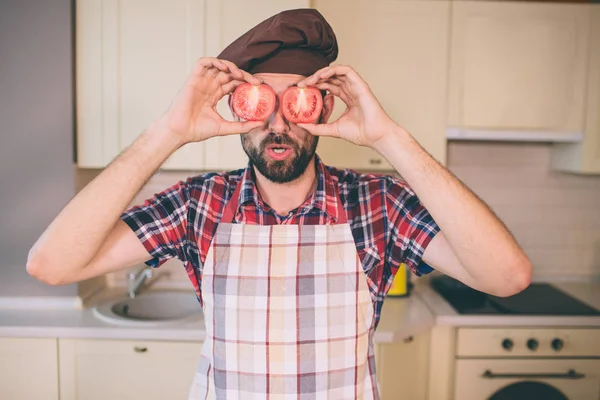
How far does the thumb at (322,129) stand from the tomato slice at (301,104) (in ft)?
0.05

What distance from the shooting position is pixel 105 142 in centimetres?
240

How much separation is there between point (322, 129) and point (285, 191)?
0.72 feet

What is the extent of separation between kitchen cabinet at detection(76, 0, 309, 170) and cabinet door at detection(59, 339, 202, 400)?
2.74ft

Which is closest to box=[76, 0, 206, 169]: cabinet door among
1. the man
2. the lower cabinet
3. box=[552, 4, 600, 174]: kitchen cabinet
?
the lower cabinet

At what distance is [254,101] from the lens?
1300 mm

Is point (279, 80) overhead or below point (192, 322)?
overhead

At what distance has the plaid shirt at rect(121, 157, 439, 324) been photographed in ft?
4.59

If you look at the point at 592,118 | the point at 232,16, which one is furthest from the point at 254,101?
the point at 592,118

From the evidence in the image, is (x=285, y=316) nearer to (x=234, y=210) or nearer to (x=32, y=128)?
(x=234, y=210)

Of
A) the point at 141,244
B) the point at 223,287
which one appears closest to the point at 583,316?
the point at 223,287

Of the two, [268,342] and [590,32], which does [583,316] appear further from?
[268,342]

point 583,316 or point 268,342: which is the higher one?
point 268,342

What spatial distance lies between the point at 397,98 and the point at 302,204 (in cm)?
123

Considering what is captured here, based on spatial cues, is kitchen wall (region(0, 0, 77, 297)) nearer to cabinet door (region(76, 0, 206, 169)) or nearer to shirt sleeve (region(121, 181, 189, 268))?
cabinet door (region(76, 0, 206, 169))
